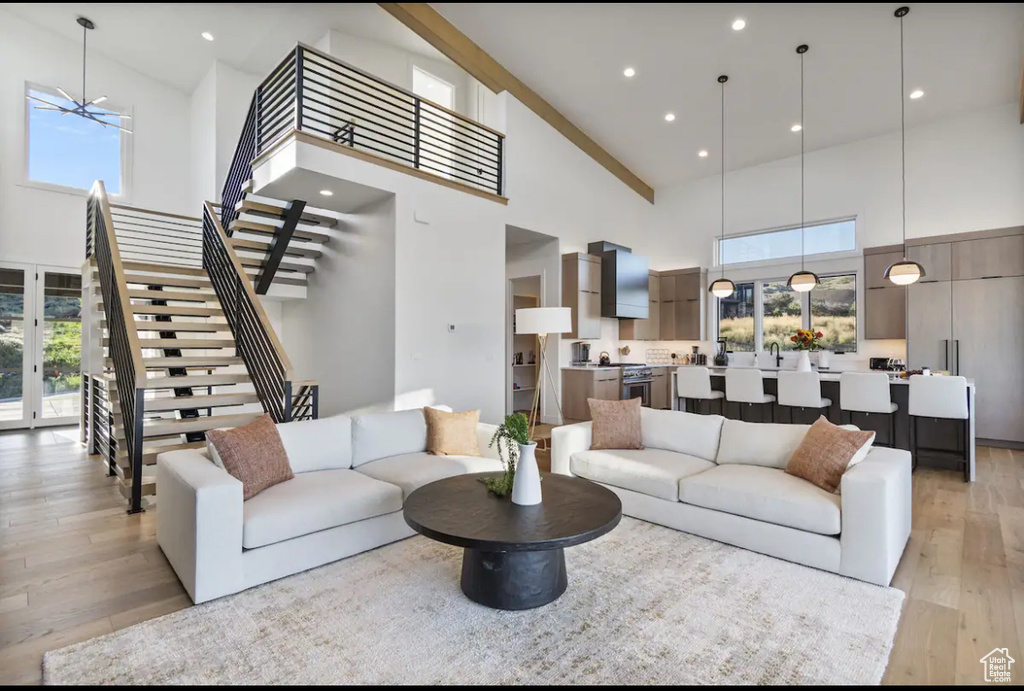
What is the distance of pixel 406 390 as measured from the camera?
5477mm

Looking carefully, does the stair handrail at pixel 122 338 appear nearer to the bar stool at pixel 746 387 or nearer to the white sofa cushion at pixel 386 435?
the white sofa cushion at pixel 386 435

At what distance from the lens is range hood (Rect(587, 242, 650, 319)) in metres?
7.99

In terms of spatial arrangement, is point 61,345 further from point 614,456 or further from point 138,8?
point 614,456

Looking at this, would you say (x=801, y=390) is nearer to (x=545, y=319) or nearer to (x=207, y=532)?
(x=545, y=319)

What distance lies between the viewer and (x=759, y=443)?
350 cm

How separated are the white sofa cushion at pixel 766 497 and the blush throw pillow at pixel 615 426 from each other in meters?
0.71

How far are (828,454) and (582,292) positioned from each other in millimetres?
5011

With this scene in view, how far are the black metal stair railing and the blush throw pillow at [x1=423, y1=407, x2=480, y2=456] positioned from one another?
1.19 metres

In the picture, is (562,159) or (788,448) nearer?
(788,448)

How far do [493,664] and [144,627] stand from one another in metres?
1.54

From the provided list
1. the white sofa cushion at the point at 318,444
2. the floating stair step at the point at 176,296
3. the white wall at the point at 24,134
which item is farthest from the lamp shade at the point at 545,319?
the white wall at the point at 24,134

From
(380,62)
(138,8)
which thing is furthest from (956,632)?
(138,8)

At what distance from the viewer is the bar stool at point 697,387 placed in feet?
20.8

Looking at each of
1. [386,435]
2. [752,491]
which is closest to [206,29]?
[386,435]
